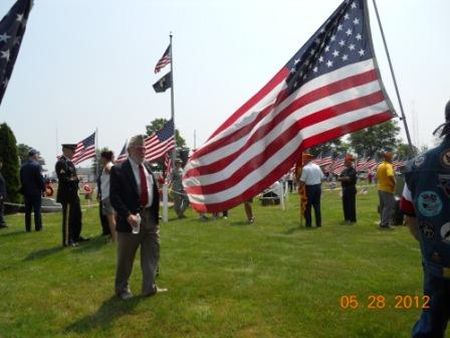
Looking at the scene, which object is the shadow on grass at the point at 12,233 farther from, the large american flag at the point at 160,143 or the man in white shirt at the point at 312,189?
the man in white shirt at the point at 312,189

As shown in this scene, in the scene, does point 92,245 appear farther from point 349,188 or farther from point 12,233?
point 349,188

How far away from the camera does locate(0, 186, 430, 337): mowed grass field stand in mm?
5676

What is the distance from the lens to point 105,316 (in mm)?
6137

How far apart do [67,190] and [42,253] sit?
138 centimetres

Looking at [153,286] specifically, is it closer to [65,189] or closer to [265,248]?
[265,248]

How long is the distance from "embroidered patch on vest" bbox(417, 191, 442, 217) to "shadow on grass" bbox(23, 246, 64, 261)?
819 cm

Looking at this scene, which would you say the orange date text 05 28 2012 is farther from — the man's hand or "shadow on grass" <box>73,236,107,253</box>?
"shadow on grass" <box>73,236,107,253</box>

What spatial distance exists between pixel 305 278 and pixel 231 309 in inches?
70.0

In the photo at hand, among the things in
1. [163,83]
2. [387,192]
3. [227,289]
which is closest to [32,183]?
[227,289]

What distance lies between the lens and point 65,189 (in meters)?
10.9

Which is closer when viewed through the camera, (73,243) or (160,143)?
(73,243)

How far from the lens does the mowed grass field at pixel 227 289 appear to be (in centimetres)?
568

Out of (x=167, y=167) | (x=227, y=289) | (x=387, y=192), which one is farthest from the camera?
(x=167, y=167)

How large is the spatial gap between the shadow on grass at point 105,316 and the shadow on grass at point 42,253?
12.2 feet
